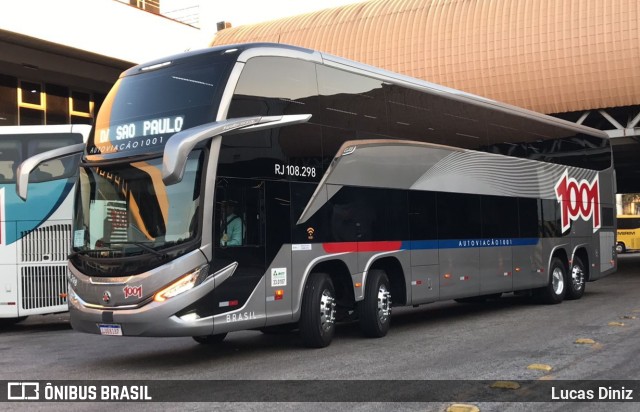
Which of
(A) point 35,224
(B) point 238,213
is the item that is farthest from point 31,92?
(B) point 238,213

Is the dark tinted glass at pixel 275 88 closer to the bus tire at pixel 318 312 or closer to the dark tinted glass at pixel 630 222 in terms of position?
the bus tire at pixel 318 312

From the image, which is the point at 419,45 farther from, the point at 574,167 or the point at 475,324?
the point at 475,324

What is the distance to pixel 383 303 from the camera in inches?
446

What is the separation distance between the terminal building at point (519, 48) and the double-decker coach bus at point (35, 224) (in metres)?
22.2

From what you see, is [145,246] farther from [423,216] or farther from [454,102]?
[454,102]

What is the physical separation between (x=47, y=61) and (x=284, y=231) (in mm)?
18038

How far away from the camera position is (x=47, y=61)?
81.4ft

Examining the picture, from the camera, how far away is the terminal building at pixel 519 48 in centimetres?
2997

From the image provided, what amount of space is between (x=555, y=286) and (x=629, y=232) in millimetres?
42794

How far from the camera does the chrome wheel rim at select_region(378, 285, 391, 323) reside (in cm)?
1127

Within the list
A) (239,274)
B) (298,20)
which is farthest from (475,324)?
(298,20)

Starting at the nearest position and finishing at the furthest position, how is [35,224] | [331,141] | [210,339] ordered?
[331,141] < [210,339] < [35,224]

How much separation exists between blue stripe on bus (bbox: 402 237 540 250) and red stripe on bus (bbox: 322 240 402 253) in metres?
0.33

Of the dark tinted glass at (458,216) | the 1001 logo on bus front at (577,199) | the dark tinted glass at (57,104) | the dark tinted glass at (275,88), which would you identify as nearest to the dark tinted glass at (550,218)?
the 1001 logo on bus front at (577,199)
